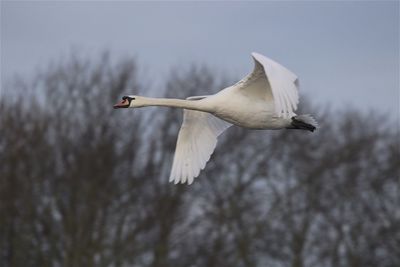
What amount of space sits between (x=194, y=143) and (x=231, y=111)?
1.70 metres

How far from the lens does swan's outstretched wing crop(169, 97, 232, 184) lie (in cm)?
2009

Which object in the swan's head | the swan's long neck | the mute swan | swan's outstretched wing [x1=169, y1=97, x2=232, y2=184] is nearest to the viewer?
the mute swan

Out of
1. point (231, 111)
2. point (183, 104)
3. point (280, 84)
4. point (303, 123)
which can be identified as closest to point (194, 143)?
point (183, 104)

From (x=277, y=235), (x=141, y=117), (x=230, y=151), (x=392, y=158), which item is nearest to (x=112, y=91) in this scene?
(x=141, y=117)

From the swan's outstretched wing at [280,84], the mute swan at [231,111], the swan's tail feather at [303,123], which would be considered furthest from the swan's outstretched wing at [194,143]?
the swan's outstretched wing at [280,84]

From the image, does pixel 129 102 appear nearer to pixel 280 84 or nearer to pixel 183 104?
pixel 183 104

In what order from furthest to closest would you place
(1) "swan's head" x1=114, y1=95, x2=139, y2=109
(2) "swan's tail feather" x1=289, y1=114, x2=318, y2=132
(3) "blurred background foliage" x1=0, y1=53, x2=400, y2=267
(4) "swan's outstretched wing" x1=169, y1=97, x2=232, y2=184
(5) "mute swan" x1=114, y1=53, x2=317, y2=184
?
(3) "blurred background foliage" x1=0, y1=53, x2=400, y2=267 < (4) "swan's outstretched wing" x1=169, y1=97, x2=232, y2=184 < (1) "swan's head" x1=114, y1=95, x2=139, y2=109 < (2) "swan's tail feather" x1=289, y1=114, x2=318, y2=132 < (5) "mute swan" x1=114, y1=53, x2=317, y2=184

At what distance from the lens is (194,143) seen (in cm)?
2041

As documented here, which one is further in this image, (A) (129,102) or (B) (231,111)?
(A) (129,102)

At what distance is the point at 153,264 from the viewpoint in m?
40.9

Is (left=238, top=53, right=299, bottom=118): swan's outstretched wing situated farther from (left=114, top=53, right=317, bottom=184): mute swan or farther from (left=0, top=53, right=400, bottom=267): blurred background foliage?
(left=0, top=53, right=400, bottom=267): blurred background foliage

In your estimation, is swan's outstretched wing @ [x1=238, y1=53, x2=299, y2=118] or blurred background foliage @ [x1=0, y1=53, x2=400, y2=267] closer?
swan's outstretched wing @ [x1=238, y1=53, x2=299, y2=118]

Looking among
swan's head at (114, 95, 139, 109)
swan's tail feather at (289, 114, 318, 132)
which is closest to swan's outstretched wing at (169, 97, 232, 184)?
swan's head at (114, 95, 139, 109)

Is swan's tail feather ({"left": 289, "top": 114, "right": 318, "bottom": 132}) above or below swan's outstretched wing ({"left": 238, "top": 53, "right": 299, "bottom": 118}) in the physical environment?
below
